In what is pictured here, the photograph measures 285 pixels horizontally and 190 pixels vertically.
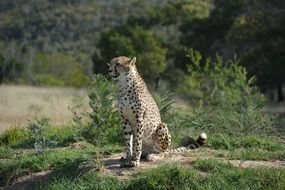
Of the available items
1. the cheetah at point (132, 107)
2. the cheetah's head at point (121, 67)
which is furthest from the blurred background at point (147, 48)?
the cheetah's head at point (121, 67)

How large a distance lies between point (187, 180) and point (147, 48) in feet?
90.6

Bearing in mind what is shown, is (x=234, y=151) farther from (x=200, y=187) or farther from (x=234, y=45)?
(x=234, y=45)

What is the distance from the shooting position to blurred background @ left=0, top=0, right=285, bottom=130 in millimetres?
15469

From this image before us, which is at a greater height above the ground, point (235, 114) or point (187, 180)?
point (235, 114)

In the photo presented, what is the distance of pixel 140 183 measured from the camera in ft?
20.9

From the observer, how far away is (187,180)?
640cm

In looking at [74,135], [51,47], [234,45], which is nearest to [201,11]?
[234,45]

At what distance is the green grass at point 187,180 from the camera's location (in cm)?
636

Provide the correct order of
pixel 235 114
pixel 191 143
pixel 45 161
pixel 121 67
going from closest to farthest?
pixel 121 67 → pixel 45 161 → pixel 191 143 → pixel 235 114

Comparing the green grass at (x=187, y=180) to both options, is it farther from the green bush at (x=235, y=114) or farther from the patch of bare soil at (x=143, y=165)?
the green bush at (x=235, y=114)

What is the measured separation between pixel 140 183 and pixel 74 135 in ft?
9.47

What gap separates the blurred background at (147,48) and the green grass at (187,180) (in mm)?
2908

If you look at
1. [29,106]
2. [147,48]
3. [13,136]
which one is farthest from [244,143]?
[147,48]

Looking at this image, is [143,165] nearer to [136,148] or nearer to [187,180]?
[136,148]
